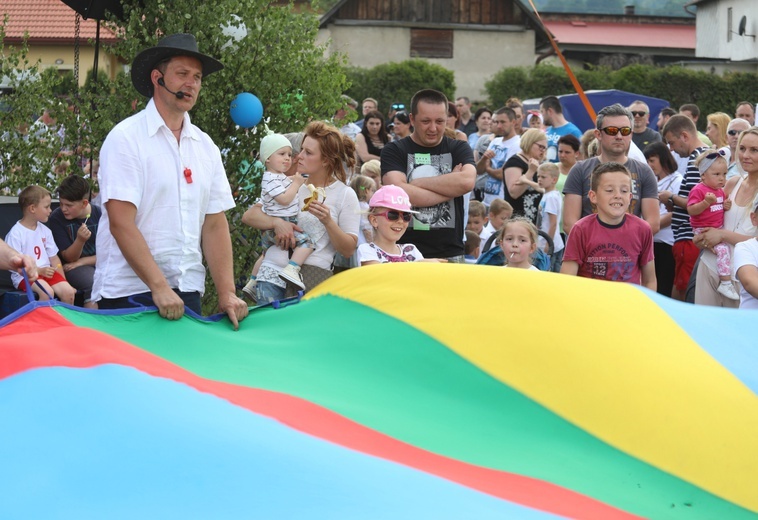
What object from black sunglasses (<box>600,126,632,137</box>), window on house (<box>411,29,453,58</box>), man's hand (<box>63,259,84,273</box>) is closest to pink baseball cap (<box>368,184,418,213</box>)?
black sunglasses (<box>600,126,632,137</box>)

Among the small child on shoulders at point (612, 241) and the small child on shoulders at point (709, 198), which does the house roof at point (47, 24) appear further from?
the small child on shoulders at point (612, 241)

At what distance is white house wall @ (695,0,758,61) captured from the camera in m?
46.7

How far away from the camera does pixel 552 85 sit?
3194 centimetres

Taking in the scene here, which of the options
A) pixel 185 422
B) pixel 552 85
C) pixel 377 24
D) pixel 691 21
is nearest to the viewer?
pixel 185 422

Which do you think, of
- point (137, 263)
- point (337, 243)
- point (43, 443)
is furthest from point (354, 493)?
point (337, 243)

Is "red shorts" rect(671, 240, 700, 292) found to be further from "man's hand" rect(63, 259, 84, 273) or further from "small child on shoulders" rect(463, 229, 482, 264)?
"man's hand" rect(63, 259, 84, 273)

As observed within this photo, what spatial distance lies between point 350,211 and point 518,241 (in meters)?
1.09

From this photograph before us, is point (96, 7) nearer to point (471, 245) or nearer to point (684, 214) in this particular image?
point (471, 245)

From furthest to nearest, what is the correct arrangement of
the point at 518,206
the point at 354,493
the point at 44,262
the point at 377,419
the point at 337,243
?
1. the point at 518,206
2. the point at 44,262
3. the point at 337,243
4. the point at 377,419
5. the point at 354,493

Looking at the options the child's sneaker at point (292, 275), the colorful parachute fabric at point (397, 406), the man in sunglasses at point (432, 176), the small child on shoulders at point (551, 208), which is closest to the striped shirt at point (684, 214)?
the small child on shoulders at point (551, 208)

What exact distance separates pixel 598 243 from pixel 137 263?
2926 mm

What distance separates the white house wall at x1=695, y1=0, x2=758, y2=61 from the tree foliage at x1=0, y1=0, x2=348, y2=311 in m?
40.4

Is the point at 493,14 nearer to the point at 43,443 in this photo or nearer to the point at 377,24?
the point at 377,24

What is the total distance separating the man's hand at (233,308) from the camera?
17.0 feet
